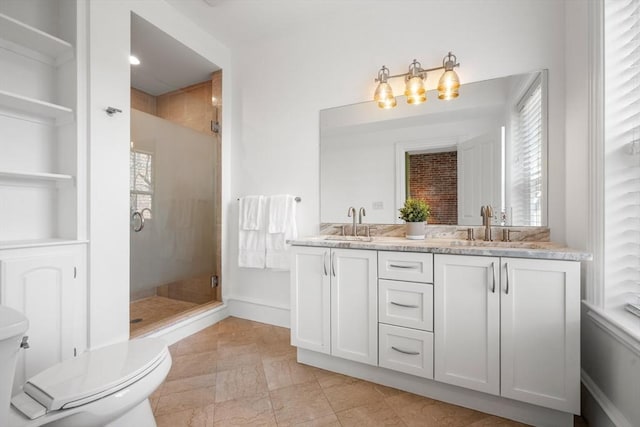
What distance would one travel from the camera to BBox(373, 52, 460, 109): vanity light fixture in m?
1.91

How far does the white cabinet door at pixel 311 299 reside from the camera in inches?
71.8

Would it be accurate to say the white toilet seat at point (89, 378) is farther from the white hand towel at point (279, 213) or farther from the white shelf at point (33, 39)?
the white shelf at point (33, 39)

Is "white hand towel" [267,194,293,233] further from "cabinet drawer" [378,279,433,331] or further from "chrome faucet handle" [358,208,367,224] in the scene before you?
"cabinet drawer" [378,279,433,331]

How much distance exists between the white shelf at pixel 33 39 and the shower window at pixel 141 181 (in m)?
0.67

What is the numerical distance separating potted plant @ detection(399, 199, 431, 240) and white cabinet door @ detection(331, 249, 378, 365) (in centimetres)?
43

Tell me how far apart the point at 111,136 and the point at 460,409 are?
2603 millimetres

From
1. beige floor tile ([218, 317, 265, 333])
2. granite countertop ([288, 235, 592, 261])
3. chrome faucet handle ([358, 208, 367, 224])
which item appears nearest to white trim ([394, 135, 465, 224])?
chrome faucet handle ([358, 208, 367, 224])

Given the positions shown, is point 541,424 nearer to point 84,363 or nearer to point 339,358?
point 339,358

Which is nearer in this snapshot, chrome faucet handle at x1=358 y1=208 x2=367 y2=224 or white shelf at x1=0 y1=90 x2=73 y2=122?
white shelf at x1=0 y1=90 x2=73 y2=122

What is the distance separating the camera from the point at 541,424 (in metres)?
1.36

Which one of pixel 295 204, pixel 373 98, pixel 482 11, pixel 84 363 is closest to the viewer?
pixel 84 363

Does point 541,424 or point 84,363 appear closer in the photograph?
point 84,363

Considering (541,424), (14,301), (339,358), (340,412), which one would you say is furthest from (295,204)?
(541,424)

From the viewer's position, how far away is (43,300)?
1.49m
